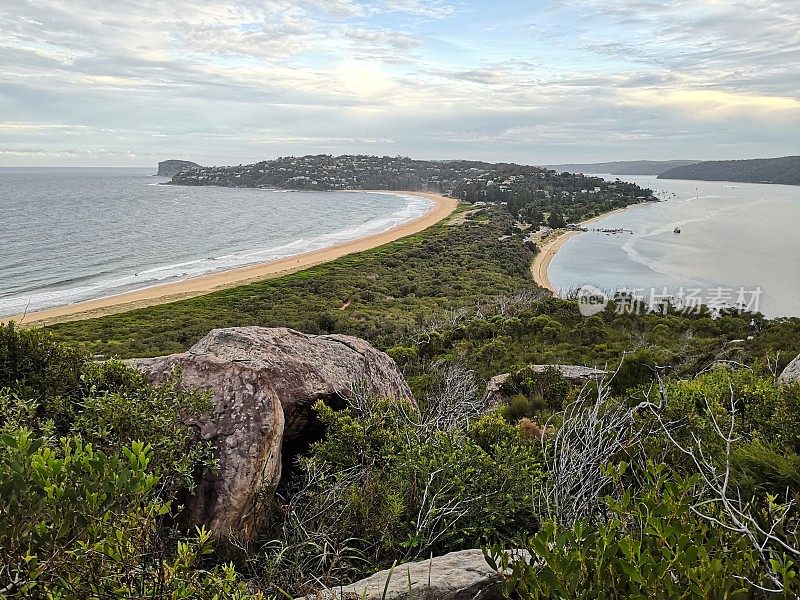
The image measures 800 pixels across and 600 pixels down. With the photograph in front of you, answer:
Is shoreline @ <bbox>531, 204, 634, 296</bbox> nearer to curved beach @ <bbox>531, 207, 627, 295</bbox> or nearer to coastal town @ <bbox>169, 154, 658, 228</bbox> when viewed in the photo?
curved beach @ <bbox>531, 207, 627, 295</bbox>

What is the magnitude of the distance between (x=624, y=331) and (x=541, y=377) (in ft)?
31.3

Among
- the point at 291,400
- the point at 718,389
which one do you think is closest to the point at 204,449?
the point at 291,400

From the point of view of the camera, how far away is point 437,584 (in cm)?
267

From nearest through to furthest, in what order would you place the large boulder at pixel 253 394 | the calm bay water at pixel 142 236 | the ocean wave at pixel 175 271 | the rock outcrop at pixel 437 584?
the rock outcrop at pixel 437 584 < the large boulder at pixel 253 394 < the ocean wave at pixel 175 271 < the calm bay water at pixel 142 236

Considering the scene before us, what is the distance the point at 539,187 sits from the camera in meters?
116

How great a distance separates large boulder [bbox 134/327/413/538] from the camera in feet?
12.7

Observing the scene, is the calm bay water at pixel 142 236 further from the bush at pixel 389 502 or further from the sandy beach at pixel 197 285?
the bush at pixel 389 502

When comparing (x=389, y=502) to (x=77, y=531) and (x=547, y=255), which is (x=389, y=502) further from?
(x=547, y=255)

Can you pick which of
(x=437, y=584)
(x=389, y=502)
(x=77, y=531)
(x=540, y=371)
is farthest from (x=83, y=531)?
(x=540, y=371)

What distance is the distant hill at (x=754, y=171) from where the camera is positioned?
452 feet

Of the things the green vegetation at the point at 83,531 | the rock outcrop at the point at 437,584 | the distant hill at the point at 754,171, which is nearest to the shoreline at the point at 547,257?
the rock outcrop at the point at 437,584

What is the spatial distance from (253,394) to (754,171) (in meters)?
189

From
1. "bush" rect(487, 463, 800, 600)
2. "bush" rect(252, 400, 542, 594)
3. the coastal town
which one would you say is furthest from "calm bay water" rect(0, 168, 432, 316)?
"bush" rect(487, 463, 800, 600)

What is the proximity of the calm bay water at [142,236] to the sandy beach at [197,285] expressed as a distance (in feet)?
5.36
